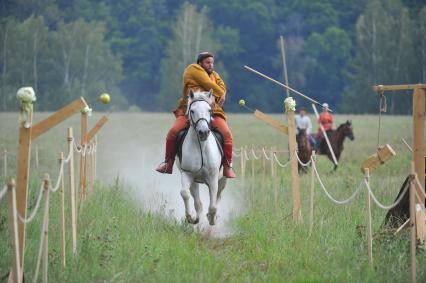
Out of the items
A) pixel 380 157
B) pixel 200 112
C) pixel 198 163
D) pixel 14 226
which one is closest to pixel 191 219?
pixel 198 163

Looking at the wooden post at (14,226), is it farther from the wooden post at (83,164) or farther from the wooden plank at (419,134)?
the wooden post at (83,164)

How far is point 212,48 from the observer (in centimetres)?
7712

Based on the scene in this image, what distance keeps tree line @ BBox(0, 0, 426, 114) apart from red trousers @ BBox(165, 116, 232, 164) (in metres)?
45.1

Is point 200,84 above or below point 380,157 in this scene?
above

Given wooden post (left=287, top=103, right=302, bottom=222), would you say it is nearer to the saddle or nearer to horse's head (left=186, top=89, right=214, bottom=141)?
the saddle

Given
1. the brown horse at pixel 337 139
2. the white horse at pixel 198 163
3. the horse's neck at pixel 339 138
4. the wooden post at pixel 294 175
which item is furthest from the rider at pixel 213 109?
the horse's neck at pixel 339 138

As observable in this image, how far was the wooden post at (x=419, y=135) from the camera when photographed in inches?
405

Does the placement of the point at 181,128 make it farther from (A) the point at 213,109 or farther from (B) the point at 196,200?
(B) the point at 196,200

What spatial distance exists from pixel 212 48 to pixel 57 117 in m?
68.0

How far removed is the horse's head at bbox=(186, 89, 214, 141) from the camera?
13.0 metres

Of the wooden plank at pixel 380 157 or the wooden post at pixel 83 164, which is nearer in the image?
the wooden plank at pixel 380 157

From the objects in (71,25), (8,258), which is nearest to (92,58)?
(71,25)

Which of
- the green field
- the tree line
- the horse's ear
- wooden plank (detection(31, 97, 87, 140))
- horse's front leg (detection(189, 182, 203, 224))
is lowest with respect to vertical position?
the green field

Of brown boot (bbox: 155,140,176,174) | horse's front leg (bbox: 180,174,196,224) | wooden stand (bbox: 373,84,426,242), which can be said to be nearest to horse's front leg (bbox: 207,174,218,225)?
horse's front leg (bbox: 180,174,196,224)
